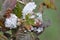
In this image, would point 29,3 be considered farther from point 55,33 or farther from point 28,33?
point 55,33

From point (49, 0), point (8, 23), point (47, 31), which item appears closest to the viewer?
point (8, 23)

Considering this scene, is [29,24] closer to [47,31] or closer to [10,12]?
[10,12]

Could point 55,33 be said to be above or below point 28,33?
above

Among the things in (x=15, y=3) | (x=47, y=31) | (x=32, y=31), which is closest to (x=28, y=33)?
(x=32, y=31)

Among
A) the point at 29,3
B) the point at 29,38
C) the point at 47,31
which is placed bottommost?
the point at 29,38

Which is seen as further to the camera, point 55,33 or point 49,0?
point 55,33

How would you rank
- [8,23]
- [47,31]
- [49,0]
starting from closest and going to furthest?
[8,23], [49,0], [47,31]

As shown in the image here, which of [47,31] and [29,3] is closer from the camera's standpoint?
[29,3]

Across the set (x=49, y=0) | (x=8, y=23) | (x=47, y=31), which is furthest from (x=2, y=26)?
(x=47, y=31)
